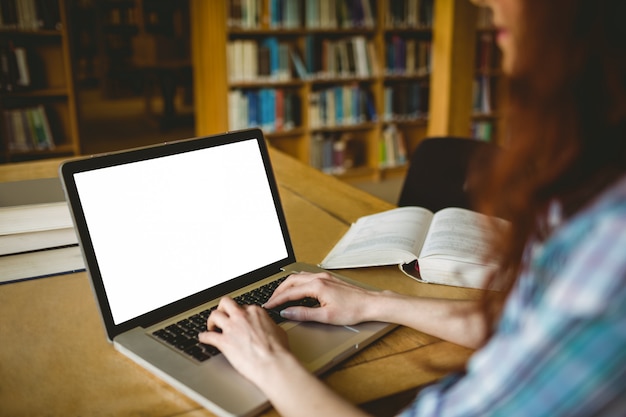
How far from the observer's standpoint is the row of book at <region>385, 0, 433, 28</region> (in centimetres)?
468

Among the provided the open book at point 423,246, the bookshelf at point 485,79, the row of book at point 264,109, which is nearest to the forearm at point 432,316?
the open book at point 423,246

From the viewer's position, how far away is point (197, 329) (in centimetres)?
89

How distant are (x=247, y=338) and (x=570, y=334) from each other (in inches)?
17.7

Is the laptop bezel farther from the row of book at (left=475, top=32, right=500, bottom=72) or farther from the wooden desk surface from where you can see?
the row of book at (left=475, top=32, right=500, bottom=72)

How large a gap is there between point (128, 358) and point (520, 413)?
591 millimetres

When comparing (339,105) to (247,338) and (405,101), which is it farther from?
(247,338)

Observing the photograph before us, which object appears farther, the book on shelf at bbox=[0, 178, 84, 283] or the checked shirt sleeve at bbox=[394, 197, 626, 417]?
the book on shelf at bbox=[0, 178, 84, 283]

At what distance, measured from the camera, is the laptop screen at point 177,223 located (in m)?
0.89

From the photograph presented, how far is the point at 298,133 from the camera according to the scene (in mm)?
4664

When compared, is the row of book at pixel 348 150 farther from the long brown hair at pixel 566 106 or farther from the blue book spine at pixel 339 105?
the long brown hair at pixel 566 106

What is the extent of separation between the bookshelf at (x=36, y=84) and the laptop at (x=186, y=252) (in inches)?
127

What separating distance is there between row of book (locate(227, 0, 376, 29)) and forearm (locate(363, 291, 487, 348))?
3.56 meters

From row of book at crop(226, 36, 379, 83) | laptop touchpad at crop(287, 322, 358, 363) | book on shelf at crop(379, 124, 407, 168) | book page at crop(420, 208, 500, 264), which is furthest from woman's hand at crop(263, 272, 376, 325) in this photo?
book on shelf at crop(379, 124, 407, 168)

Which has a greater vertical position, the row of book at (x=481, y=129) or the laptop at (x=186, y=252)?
the laptop at (x=186, y=252)
